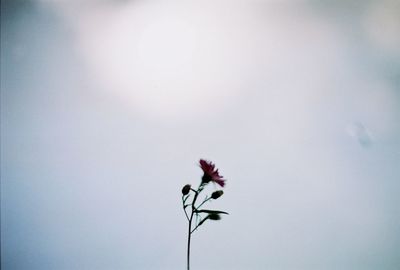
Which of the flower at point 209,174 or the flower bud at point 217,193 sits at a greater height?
the flower at point 209,174

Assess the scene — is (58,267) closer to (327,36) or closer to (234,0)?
(234,0)

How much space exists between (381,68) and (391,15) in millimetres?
254

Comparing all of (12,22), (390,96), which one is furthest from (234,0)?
(12,22)

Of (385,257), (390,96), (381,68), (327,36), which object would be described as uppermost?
(327,36)

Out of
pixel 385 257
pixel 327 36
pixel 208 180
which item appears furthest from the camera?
pixel 327 36

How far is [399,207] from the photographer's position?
1210 millimetres

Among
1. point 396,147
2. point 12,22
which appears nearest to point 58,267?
point 12,22

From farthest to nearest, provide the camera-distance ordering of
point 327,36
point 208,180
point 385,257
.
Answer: point 327,36
point 385,257
point 208,180

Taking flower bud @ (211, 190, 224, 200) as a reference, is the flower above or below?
above

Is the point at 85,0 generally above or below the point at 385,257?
above

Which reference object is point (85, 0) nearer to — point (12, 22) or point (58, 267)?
point (12, 22)

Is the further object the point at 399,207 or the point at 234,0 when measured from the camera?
the point at 234,0

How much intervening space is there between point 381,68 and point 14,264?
179cm

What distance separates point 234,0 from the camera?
1.33 meters
